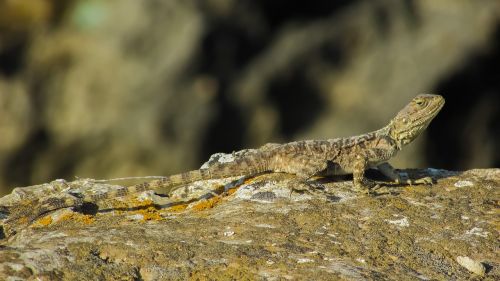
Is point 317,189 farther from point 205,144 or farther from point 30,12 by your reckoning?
point 30,12

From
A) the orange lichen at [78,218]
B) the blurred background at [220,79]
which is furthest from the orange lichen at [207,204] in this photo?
the blurred background at [220,79]

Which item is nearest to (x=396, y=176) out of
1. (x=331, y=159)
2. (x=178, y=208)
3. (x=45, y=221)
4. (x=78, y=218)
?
(x=331, y=159)

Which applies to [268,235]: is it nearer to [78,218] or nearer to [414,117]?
[78,218]

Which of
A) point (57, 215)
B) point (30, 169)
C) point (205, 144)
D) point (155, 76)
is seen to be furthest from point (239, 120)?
point (57, 215)

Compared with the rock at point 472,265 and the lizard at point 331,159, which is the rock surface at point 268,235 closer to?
the rock at point 472,265

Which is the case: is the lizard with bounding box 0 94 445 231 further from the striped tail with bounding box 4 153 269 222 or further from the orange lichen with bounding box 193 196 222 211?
the orange lichen with bounding box 193 196 222 211

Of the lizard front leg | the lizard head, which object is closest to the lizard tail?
the lizard front leg

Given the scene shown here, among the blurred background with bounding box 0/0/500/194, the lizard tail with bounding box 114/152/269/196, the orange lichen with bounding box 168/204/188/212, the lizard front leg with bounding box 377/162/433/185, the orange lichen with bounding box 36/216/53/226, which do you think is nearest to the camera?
the orange lichen with bounding box 36/216/53/226
